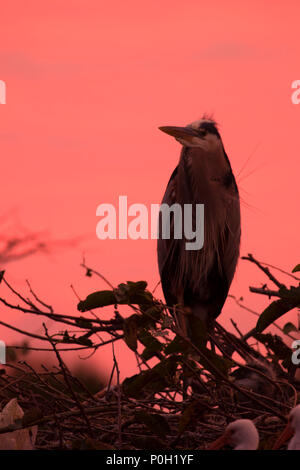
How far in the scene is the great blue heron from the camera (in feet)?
14.5

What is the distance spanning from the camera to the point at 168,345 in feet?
10.6

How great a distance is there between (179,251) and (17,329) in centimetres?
171

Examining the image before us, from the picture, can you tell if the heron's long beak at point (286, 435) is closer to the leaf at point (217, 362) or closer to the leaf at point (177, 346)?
the leaf at point (217, 362)

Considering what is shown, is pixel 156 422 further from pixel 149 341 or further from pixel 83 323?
pixel 83 323

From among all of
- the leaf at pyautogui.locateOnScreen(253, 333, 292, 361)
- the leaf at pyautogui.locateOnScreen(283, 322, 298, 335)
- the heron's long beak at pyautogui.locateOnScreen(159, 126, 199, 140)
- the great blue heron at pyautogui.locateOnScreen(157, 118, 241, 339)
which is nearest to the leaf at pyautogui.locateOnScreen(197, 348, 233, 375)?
the leaf at pyautogui.locateOnScreen(253, 333, 292, 361)

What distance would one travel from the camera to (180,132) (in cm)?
431

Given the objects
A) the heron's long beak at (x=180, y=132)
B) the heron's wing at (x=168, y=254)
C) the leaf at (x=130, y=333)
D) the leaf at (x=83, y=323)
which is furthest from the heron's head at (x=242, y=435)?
the heron's wing at (x=168, y=254)

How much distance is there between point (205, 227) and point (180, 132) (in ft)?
2.23

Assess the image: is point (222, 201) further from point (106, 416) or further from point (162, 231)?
point (106, 416)

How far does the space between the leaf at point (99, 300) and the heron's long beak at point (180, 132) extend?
1.24m

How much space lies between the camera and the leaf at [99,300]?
327 centimetres

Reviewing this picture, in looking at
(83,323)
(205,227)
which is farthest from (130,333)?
(205,227)
